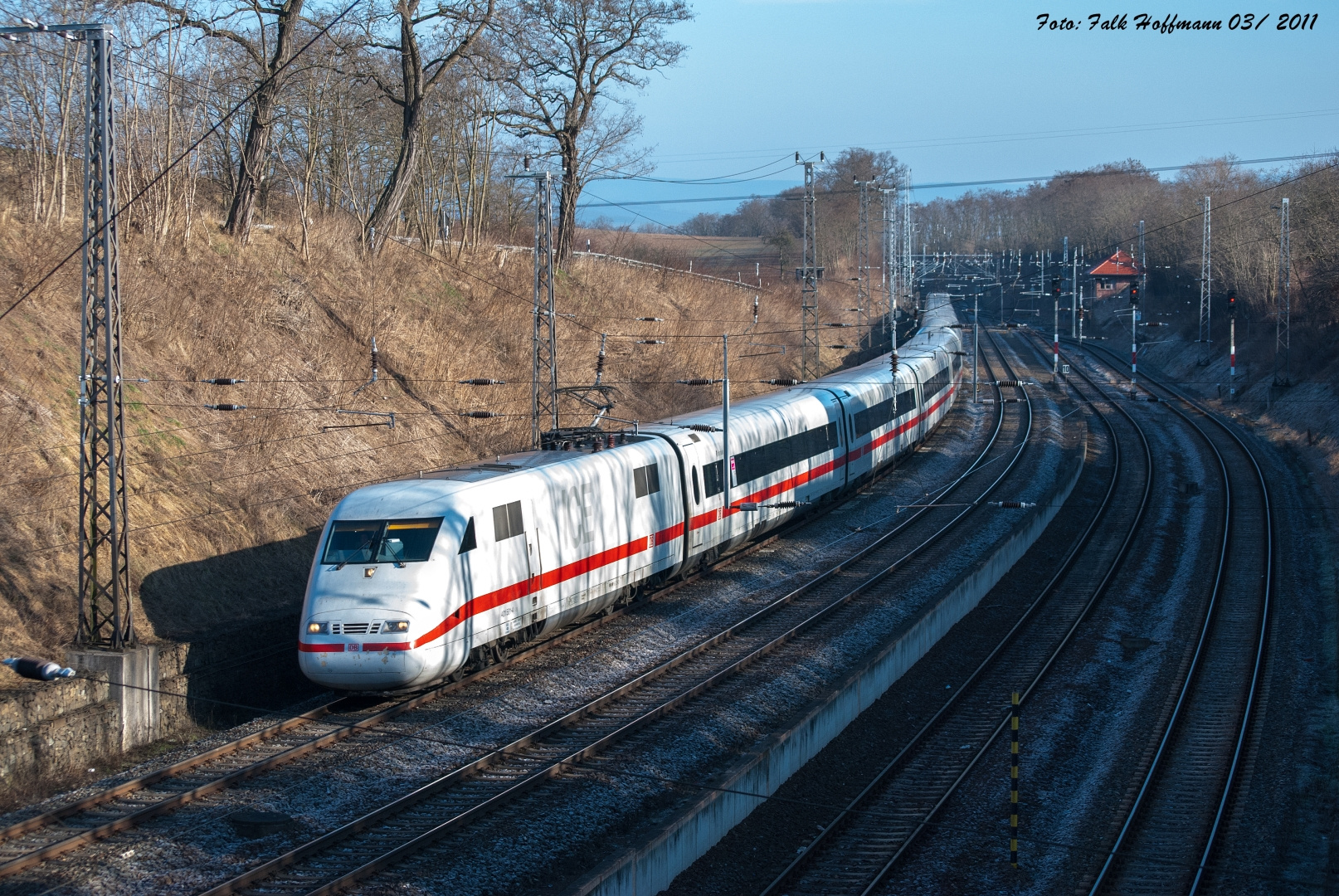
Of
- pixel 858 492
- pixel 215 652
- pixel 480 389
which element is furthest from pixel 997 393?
pixel 215 652

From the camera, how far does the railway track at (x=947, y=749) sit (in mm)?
10578

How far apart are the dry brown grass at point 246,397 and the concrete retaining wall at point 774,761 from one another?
8854mm

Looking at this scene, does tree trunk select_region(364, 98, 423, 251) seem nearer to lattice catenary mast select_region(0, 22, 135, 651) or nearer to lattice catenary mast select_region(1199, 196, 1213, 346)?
lattice catenary mast select_region(0, 22, 135, 651)

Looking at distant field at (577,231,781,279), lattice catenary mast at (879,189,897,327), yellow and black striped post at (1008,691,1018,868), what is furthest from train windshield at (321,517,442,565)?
lattice catenary mast at (879,189,897,327)

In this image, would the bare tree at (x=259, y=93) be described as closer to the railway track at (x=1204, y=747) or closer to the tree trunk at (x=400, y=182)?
the tree trunk at (x=400, y=182)

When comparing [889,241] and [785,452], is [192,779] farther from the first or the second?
[889,241]

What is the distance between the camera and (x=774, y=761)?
11844 millimetres

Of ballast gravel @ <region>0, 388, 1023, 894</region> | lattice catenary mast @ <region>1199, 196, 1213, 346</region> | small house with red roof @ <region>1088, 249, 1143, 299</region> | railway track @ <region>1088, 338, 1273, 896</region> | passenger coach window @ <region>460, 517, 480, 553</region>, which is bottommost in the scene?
railway track @ <region>1088, 338, 1273, 896</region>

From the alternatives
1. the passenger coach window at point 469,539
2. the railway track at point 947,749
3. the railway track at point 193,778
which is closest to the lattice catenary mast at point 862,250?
the railway track at point 947,749

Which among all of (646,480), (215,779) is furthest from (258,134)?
(215,779)

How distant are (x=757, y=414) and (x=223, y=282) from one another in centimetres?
1314

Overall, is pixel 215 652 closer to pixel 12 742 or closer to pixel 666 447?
pixel 12 742

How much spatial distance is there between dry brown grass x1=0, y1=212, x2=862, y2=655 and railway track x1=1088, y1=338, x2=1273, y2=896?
12.4m

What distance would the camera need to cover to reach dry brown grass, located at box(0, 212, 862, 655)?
1697 cm
